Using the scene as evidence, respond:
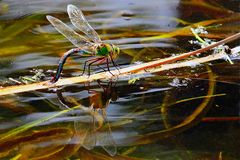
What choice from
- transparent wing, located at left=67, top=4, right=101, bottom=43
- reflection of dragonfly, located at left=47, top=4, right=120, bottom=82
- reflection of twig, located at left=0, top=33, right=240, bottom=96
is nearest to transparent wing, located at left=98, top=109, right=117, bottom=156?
reflection of twig, located at left=0, top=33, right=240, bottom=96

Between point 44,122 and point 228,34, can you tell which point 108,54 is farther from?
point 228,34

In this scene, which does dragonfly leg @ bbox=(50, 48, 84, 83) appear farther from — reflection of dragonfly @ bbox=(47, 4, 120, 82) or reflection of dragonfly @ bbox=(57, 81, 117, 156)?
reflection of dragonfly @ bbox=(57, 81, 117, 156)

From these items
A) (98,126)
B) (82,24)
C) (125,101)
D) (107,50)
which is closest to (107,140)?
(98,126)

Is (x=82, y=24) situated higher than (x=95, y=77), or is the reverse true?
(x=82, y=24)

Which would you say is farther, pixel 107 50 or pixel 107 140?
pixel 107 50

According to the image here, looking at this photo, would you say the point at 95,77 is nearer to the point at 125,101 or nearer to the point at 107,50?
the point at 107,50

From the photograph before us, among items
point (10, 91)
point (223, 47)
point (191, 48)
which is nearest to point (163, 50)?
point (191, 48)

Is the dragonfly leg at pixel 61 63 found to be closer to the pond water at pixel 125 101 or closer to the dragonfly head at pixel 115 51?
the pond water at pixel 125 101
